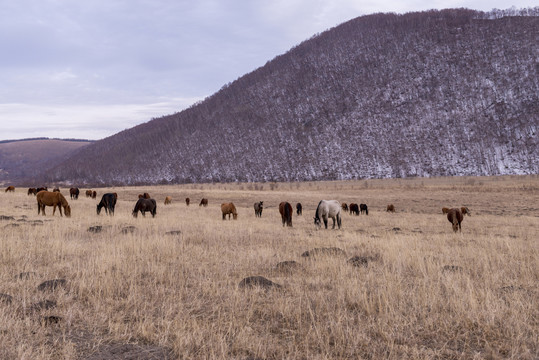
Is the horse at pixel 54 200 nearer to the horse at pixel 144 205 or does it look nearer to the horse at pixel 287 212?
the horse at pixel 144 205

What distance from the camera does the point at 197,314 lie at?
15.5 feet

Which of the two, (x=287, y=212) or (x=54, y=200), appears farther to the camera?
(x=54, y=200)

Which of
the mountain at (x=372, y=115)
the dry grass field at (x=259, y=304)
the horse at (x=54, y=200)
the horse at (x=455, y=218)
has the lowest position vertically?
the horse at (x=455, y=218)

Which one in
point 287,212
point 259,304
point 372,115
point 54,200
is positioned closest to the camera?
point 259,304

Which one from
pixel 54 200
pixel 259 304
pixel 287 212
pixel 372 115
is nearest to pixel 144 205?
pixel 54 200

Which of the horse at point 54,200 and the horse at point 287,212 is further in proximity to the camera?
the horse at point 54,200

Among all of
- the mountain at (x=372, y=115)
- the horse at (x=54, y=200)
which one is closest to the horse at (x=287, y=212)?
the horse at (x=54, y=200)

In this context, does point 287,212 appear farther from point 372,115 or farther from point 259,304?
point 372,115

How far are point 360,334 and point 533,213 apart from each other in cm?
2726

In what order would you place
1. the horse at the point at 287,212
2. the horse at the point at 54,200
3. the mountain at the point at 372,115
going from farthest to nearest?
1. the mountain at the point at 372,115
2. the horse at the point at 54,200
3. the horse at the point at 287,212

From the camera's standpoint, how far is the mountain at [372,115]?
86312mm

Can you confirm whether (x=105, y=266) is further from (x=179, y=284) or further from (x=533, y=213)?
(x=533, y=213)

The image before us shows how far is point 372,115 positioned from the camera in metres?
104

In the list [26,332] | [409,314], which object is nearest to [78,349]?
[26,332]
